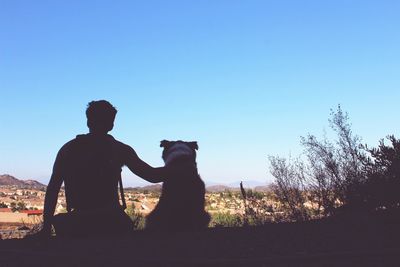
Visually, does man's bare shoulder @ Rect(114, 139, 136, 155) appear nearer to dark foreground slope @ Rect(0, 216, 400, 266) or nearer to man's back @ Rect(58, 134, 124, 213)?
man's back @ Rect(58, 134, 124, 213)

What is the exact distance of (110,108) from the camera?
5.27 metres

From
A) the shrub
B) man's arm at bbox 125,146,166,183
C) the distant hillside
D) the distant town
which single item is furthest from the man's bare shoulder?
the distant hillside

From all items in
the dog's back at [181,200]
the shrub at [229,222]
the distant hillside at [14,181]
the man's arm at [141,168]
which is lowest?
the shrub at [229,222]

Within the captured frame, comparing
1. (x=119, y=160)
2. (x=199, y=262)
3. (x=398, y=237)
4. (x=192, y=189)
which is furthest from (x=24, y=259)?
(x=398, y=237)

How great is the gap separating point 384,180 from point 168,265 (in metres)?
4.64

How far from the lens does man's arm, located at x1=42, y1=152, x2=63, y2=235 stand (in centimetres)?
499

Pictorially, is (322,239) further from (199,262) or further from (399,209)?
(399,209)

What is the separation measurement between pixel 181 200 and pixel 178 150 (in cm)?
75

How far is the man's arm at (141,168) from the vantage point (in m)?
5.39

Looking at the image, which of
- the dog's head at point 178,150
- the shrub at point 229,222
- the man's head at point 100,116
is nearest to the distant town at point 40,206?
the shrub at point 229,222

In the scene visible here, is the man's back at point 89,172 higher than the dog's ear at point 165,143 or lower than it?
lower

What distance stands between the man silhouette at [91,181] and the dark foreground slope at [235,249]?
18.9 inches

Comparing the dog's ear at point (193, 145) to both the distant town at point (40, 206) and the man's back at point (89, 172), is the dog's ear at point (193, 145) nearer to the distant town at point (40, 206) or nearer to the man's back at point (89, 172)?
the man's back at point (89, 172)

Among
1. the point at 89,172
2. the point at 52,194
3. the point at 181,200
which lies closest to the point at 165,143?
the point at 181,200
